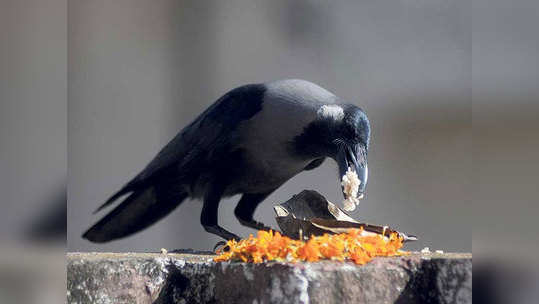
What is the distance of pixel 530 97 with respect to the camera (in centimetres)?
178

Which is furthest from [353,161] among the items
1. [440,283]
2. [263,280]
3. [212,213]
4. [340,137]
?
[263,280]

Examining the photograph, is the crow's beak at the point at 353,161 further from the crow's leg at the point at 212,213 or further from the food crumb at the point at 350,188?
the crow's leg at the point at 212,213

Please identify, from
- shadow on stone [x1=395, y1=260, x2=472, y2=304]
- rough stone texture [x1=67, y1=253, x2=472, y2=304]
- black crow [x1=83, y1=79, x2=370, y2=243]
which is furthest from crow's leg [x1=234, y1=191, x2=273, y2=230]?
shadow on stone [x1=395, y1=260, x2=472, y2=304]

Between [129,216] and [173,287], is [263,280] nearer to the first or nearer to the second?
[173,287]

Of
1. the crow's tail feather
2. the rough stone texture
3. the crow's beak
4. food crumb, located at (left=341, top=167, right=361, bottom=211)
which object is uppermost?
the crow's beak

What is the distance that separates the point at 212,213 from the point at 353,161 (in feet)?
2.41

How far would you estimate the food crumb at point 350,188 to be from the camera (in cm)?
299

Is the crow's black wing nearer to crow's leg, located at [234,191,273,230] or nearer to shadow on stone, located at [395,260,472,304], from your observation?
crow's leg, located at [234,191,273,230]

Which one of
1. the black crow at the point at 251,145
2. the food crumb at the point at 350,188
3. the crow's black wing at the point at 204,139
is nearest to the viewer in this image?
the food crumb at the point at 350,188

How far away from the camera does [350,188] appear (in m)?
3.05

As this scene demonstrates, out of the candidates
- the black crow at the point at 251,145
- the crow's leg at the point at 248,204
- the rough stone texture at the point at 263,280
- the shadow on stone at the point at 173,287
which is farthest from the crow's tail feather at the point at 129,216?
the shadow on stone at the point at 173,287

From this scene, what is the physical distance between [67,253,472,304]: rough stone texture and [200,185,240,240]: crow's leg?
0.67m

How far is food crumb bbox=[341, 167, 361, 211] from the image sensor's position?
2.99 meters

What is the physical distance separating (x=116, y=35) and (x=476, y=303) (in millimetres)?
3214
